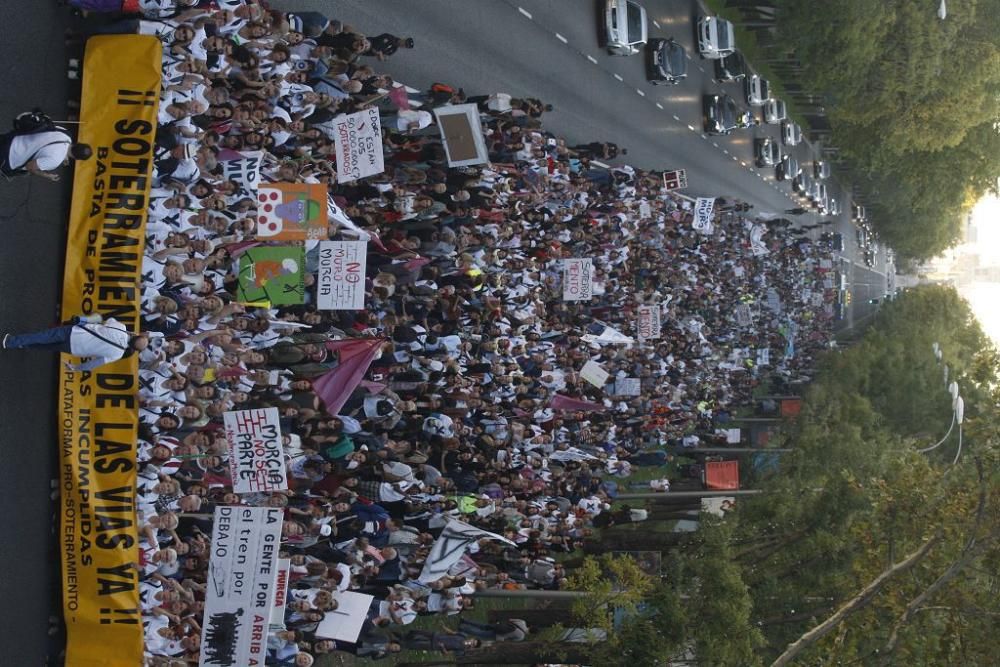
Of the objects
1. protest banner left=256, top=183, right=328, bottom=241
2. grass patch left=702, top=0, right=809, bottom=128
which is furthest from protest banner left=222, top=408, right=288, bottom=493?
grass patch left=702, top=0, right=809, bottom=128

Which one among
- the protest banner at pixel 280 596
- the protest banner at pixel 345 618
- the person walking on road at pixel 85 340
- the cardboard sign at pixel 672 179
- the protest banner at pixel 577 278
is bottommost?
the protest banner at pixel 345 618

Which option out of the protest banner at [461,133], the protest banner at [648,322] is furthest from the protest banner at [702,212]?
the protest banner at [461,133]

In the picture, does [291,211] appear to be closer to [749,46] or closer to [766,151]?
[766,151]

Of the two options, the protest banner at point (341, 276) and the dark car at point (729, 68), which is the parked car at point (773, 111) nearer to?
the dark car at point (729, 68)

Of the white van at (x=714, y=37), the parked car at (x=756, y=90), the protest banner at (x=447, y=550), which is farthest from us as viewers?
the parked car at (x=756, y=90)

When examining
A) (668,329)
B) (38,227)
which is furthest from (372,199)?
(668,329)

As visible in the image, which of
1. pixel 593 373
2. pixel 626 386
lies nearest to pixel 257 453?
pixel 593 373
